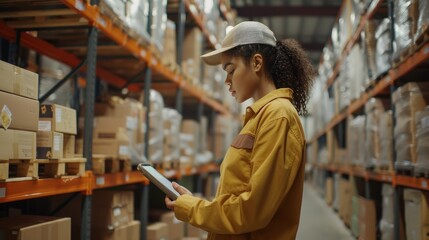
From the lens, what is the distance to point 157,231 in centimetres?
508

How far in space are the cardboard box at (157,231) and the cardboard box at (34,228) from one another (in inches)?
82.5

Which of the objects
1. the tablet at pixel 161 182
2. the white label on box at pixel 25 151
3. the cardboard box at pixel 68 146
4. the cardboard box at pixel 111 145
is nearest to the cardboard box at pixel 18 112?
the white label on box at pixel 25 151

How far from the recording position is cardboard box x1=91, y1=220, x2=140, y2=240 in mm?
4020

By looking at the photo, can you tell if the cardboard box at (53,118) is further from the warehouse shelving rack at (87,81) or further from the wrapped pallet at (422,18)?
the wrapped pallet at (422,18)

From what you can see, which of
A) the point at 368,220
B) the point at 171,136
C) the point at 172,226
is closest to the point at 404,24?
the point at 368,220

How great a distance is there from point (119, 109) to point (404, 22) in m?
2.67

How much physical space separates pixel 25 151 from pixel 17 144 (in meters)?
0.09

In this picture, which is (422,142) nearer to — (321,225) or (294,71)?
(294,71)

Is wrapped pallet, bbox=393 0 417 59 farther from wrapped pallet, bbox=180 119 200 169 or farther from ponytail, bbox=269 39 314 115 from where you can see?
wrapped pallet, bbox=180 119 200 169

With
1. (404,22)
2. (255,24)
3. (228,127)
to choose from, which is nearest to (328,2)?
(228,127)

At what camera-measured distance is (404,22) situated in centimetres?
389

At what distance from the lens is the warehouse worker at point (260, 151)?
6.07 ft

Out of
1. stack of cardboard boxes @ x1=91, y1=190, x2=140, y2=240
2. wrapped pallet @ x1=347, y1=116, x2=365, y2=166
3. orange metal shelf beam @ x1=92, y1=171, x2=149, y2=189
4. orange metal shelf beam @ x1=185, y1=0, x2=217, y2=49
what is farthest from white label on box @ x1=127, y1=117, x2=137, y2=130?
wrapped pallet @ x1=347, y1=116, x2=365, y2=166

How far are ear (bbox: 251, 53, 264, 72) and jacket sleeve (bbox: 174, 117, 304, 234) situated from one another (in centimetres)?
33
